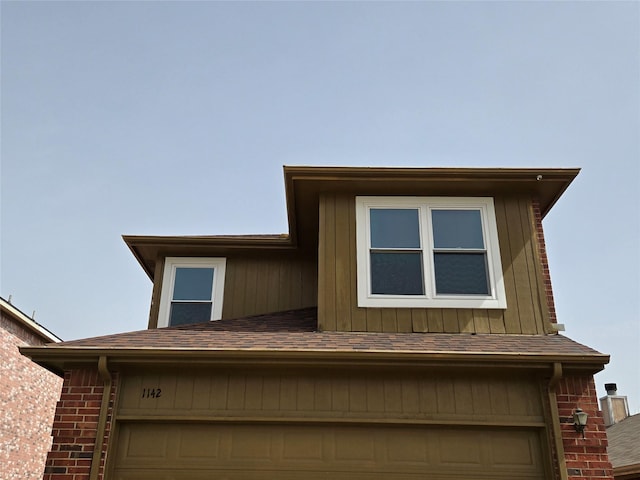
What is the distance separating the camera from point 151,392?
6527mm

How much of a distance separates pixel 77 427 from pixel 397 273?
4409 millimetres

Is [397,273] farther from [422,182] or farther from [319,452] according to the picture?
[319,452]

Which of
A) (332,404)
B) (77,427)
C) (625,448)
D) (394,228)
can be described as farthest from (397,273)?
(625,448)

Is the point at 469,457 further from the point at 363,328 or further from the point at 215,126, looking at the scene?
the point at 215,126

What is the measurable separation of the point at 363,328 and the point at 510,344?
1.85 metres

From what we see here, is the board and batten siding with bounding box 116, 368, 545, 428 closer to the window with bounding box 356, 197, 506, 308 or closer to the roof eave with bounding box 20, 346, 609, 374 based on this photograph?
the roof eave with bounding box 20, 346, 609, 374

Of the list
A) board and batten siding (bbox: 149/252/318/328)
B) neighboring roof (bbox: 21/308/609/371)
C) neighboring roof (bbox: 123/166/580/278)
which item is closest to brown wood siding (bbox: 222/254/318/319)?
board and batten siding (bbox: 149/252/318/328)

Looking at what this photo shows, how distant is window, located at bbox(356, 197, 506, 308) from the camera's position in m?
7.65

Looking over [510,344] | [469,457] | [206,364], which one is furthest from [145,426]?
[510,344]

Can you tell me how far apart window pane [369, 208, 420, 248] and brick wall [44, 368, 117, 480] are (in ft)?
13.1

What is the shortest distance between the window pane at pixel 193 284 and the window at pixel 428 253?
3173mm

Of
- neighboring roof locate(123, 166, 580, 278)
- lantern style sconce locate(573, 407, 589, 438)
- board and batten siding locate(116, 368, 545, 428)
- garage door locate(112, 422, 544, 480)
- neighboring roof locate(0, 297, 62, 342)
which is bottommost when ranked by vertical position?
garage door locate(112, 422, 544, 480)

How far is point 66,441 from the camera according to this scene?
6.20m

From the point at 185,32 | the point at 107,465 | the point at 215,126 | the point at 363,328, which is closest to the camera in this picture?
the point at 107,465
